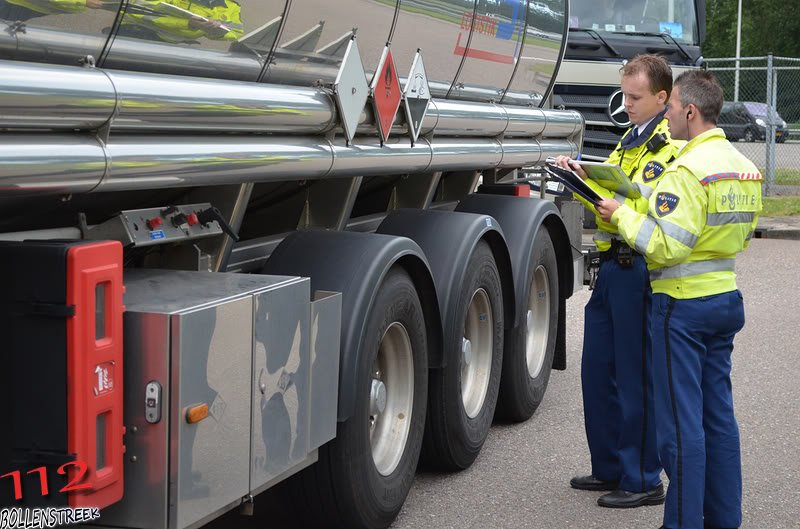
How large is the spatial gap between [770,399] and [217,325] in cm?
505

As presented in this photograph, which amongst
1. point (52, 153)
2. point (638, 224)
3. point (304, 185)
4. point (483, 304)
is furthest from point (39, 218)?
point (483, 304)

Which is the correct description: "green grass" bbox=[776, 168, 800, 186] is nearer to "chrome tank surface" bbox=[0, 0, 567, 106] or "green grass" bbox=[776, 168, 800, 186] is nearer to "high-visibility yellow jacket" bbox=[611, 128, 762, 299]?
"chrome tank surface" bbox=[0, 0, 567, 106]

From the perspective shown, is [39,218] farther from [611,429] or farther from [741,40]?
[741,40]

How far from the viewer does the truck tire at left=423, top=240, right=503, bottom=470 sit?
5.73 meters

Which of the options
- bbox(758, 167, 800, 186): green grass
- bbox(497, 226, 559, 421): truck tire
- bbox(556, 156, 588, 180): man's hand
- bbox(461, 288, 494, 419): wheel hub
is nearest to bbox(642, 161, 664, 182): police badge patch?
bbox(556, 156, 588, 180): man's hand

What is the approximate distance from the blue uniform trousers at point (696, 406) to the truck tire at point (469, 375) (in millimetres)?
1135

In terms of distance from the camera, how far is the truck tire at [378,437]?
4.67 m

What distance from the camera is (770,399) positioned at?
7680mm

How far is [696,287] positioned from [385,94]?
4.84ft

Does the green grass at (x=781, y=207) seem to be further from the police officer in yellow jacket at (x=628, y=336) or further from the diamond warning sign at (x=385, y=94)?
the diamond warning sign at (x=385, y=94)

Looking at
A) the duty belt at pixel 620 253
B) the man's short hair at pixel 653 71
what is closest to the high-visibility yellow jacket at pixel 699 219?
the duty belt at pixel 620 253

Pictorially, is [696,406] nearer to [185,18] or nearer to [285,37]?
[285,37]

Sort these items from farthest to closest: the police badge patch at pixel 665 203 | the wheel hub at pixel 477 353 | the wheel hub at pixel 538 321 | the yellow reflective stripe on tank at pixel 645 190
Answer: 1. the wheel hub at pixel 538 321
2. the wheel hub at pixel 477 353
3. the yellow reflective stripe on tank at pixel 645 190
4. the police badge patch at pixel 665 203

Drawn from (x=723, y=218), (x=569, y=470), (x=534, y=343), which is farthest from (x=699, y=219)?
(x=534, y=343)
